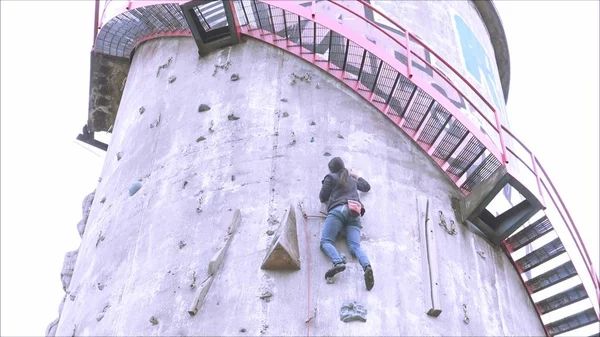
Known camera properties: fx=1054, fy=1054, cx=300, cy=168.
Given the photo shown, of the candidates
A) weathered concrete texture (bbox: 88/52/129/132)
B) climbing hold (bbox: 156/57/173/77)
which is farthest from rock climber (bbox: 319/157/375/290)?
weathered concrete texture (bbox: 88/52/129/132)

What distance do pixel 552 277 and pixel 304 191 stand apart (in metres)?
4.46

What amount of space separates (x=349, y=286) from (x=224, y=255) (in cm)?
174

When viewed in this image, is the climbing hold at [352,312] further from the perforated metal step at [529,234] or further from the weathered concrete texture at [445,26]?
the weathered concrete texture at [445,26]

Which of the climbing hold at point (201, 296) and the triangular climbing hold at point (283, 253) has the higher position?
the triangular climbing hold at point (283, 253)

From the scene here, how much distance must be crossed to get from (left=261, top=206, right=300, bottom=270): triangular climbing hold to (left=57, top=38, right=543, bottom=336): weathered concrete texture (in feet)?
0.45

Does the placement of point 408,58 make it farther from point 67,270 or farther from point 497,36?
point 497,36

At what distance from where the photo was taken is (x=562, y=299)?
54.7 ft

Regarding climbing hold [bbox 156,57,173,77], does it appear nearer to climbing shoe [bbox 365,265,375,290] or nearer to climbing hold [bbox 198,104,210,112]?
climbing hold [bbox 198,104,210,112]

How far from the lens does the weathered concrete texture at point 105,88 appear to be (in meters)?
21.0

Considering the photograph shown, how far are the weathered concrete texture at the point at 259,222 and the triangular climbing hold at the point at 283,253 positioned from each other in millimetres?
136

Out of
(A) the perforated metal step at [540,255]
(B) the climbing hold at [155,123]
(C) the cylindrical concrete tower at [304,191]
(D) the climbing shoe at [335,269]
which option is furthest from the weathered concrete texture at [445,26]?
(D) the climbing shoe at [335,269]

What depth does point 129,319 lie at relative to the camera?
13953 mm

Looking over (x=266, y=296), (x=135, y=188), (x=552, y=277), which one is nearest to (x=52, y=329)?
(x=135, y=188)

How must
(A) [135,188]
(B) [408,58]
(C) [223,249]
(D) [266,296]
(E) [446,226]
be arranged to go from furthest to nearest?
(B) [408,58]
(A) [135,188]
(E) [446,226]
(C) [223,249]
(D) [266,296]
